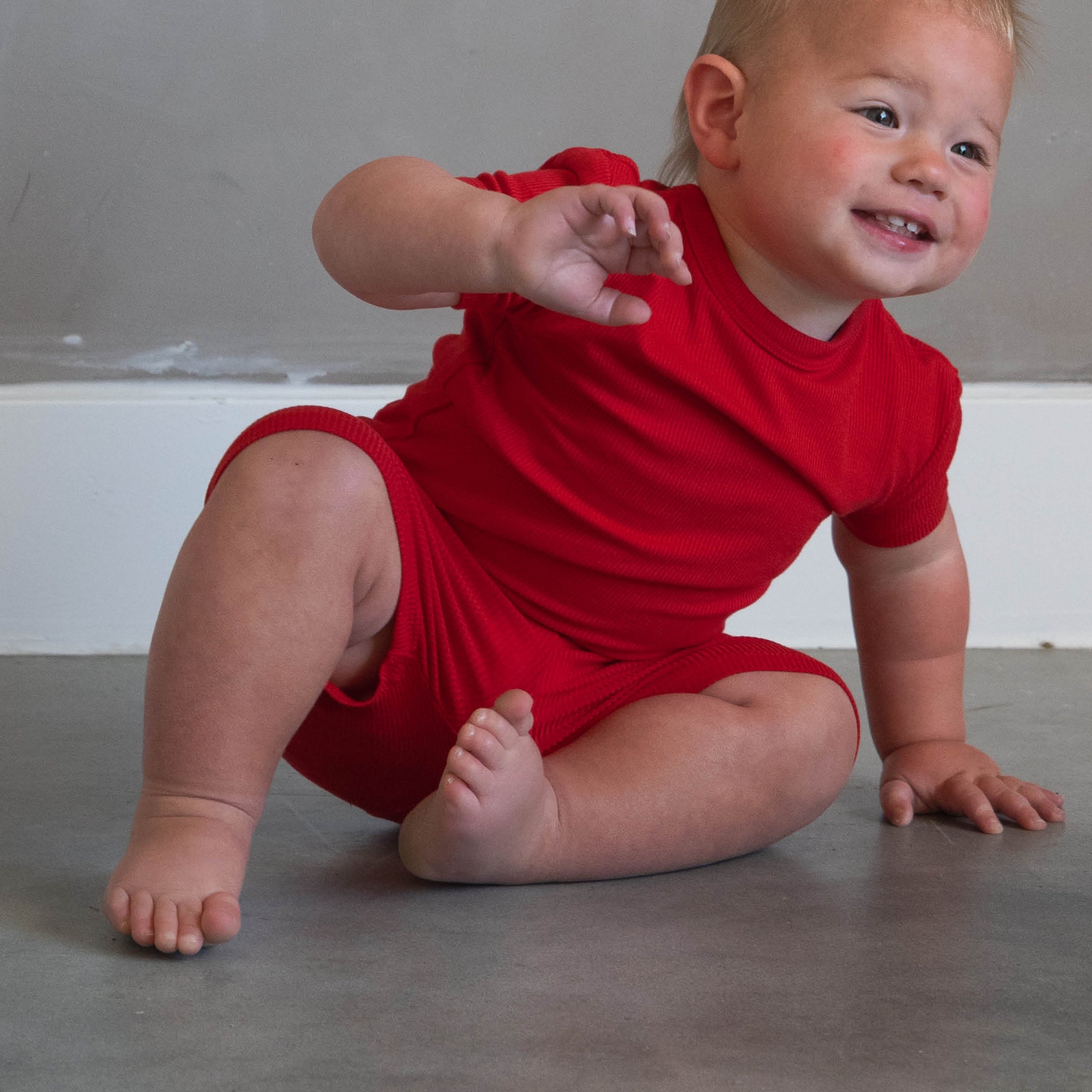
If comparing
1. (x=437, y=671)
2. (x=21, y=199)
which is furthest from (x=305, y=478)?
(x=21, y=199)

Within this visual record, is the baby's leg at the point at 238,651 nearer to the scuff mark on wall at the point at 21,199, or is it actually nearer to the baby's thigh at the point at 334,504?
the baby's thigh at the point at 334,504

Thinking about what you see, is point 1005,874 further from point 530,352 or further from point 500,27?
point 500,27

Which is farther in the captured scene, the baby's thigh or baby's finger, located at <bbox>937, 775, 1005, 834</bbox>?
baby's finger, located at <bbox>937, 775, 1005, 834</bbox>

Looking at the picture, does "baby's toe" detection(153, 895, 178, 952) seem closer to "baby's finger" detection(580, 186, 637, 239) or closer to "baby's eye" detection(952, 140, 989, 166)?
"baby's finger" detection(580, 186, 637, 239)

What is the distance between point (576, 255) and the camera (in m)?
0.64

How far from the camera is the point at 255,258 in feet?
4.27

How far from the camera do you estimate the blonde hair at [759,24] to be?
0.76 m

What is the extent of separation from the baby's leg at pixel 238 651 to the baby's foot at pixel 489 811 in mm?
84

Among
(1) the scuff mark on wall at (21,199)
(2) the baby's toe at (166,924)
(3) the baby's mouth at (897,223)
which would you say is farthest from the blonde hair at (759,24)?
(1) the scuff mark on wall at (21,199)

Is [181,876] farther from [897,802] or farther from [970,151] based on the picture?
[970,151]

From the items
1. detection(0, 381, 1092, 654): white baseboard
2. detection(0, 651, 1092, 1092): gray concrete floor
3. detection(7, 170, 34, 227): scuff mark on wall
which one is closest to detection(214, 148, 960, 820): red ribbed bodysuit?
detection(0, 651, 1092, 1092): gray concrete floor

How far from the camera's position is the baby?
2.17ft

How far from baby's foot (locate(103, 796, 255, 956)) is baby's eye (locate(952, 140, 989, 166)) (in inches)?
20.5

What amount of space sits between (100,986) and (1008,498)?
3.49 feet
